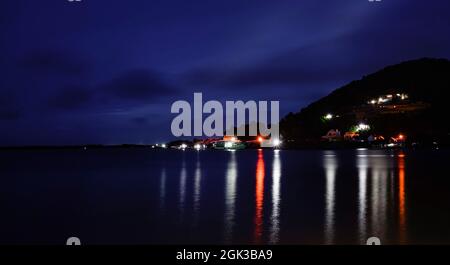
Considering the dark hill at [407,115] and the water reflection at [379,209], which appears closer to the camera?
the water reflection at [379,209]

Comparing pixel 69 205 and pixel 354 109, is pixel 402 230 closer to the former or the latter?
pixel 69 205

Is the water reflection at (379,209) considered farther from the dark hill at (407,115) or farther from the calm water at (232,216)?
the dark hill at (407,115)

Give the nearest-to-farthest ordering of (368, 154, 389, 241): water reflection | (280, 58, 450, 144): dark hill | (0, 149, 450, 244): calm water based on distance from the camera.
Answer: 1. (0, 149, 450, 244): calm water
2. (368, 154, 389, 241): water reflection
3. (280, 58, 450, 144): dark hill

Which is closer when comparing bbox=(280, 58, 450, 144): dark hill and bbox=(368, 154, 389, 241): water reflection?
bbox=(368, 154, 389, 241): water reflection

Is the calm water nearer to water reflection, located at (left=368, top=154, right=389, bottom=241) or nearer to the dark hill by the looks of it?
water reflection, located at (left=368, top=154, right=389, bottom=241)

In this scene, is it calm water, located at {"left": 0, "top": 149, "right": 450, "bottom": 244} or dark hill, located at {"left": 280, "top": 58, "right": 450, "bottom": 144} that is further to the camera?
dark hill, located at {"left": 280, "top": 58, "right": 450, "bottom": 144}

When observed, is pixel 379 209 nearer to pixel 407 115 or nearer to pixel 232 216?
pixel 232 216

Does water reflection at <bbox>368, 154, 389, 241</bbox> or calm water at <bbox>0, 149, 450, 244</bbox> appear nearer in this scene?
calm water at <bbox>0, 149, 450, 244</bbox>

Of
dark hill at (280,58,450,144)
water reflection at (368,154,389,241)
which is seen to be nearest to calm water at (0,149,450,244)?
water reflection at (368,154,389,241)

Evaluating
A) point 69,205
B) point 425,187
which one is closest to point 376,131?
point 425,187

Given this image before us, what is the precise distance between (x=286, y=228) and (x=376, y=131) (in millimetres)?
172485

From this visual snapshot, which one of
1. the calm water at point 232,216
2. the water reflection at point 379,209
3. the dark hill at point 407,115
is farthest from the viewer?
the dark hill at point 407,115

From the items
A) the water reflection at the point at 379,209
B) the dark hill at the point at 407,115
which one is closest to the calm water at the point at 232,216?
the water reflection at the point at 379,209

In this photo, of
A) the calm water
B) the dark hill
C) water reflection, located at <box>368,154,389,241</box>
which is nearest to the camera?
the calm water
